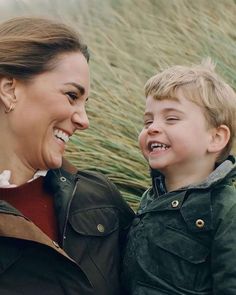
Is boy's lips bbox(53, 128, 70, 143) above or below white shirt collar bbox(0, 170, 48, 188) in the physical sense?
above

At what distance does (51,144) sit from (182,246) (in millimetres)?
633

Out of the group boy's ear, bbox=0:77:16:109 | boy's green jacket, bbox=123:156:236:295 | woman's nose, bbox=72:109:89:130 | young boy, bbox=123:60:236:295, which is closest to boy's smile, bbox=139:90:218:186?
young boy, bbox=123:60:236:295

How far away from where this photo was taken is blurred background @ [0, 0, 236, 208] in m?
4.84

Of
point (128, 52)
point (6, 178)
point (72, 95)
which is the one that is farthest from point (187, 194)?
point (128, 52)

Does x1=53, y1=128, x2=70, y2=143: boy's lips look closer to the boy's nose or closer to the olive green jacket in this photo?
the olive green jacket

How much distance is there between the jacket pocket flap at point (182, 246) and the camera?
276 centimetres

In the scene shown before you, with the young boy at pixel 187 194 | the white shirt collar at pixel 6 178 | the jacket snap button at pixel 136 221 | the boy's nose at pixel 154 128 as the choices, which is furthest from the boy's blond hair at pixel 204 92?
the white shirt collar at pixel 6 178

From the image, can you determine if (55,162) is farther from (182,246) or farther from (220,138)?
(220,138)

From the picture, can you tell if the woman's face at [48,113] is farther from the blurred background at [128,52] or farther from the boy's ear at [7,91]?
the blurred background at [128,52]

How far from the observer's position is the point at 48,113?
109 inches

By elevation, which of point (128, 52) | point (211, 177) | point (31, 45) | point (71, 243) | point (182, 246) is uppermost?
point (31, 45)

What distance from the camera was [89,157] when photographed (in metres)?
4.84

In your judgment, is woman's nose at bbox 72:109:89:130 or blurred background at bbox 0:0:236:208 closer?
woman's nose at bbox 72:109:89:130

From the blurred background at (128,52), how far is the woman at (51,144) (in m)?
1.59
